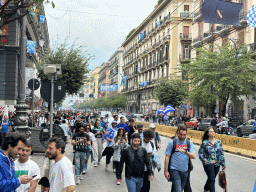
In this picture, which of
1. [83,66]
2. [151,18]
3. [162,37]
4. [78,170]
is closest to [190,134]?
[83,66]

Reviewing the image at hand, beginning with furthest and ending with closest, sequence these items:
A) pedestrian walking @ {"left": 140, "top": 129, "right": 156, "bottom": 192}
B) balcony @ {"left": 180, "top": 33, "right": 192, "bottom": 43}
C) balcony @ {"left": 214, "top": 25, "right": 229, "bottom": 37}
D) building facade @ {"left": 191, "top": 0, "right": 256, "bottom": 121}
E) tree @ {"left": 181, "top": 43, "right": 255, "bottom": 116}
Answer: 1. balcony @ {"left": 180, "top": 33, "right": 192, "bottom": 43}
2. balcony @ {"left": 214, "top": 25, "right": 229, "bottom": 37}
3. building facade @ {"left": 191, "top": 0, "right": 256, "bottom": 121}
4. tree @ {"left": 181, "top": 43, "right": 255, "bottom": 116}
5. pedestrian walking @ {"left": 140, "top": 129, "right": 156, "bottom": 192}

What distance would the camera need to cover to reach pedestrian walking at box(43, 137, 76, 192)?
4.16 meters

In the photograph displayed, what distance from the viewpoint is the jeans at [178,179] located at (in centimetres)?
611

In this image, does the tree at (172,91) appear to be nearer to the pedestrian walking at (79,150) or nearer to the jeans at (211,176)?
the pedestrian walking at (79,150)

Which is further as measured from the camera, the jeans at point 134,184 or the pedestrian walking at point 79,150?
the pedestrian walking at point 79,150

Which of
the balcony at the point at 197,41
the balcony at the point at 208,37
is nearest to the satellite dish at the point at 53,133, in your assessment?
the balcony at the point at 208,37

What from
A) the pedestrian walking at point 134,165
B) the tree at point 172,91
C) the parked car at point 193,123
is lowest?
the parked car at point 193,123

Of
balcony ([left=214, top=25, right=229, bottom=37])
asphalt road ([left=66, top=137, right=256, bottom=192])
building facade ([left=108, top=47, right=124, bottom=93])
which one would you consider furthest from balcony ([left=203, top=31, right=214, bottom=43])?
building facade ([left=108, top=47, right=124, bottom=93])

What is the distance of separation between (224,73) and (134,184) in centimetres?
2638

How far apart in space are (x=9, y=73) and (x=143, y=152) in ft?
78.6

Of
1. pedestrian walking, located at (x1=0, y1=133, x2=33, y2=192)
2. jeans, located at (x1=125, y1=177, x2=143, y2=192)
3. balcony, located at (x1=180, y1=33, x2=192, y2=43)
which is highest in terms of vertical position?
balcony, located at (x1=180, y1=33, x2=192, y2=43)

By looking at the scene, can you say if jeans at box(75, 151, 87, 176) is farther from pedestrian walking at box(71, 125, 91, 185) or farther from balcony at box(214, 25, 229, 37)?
balcony at box(214, 25, 229, 37)

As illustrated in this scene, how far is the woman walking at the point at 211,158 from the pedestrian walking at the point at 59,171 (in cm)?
369

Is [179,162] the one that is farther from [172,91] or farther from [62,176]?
[172,91]
